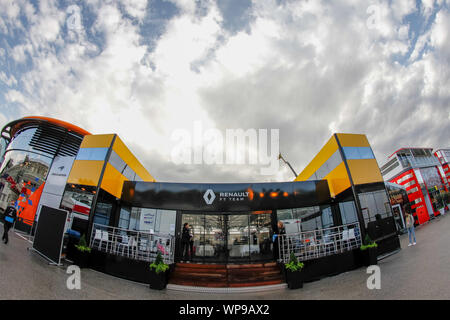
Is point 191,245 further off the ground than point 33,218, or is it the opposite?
point 33,218

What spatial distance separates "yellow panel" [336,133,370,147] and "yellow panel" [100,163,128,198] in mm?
14037

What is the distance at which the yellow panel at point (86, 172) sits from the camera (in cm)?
975

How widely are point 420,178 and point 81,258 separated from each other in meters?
44.4

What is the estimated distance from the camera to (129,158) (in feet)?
42.3

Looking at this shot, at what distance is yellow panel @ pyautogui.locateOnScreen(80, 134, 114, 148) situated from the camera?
1062 centimetres

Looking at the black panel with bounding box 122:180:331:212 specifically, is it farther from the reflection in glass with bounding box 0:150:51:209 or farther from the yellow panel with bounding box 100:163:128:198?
the reflection in glass with bounding box 0:150:51:209

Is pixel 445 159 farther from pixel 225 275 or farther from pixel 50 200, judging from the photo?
pixel 50 200

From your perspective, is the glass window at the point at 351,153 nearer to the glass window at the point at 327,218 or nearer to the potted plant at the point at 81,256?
the glass window at the point at 327,218

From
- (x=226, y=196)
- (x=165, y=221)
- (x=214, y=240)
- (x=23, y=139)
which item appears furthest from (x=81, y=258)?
(x=23, y=139)

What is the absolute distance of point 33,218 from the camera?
13336 millimetres

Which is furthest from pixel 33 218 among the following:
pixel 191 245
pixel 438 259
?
pixel 438 259

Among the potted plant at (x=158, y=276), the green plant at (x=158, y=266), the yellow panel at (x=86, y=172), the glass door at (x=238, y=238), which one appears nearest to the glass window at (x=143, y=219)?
the yellow panel at (x=86, y=172)

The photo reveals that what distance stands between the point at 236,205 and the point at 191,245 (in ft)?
10.6

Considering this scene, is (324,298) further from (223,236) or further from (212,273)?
(223,236)
